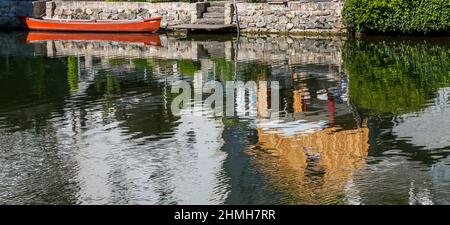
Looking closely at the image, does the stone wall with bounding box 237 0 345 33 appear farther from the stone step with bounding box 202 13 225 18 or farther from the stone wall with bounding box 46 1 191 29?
the stone wall with bounding box 46 1 191 29

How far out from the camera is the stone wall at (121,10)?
4203 centimetres

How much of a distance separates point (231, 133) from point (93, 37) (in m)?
23.5

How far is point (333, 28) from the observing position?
39.3 metres

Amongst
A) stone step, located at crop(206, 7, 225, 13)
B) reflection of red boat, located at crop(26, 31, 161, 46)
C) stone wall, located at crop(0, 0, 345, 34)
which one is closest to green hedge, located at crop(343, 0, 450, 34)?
stone wall, located at crop(0, 0, 345, 34)

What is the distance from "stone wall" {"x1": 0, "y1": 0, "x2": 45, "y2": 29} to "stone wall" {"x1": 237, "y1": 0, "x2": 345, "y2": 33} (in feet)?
33.9

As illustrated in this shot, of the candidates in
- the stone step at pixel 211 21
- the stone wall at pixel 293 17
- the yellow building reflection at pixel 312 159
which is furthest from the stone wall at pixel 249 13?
the yellow building reflection at pixel 312 159

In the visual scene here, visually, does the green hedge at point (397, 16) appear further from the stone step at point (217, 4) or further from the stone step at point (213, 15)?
the stone step at point (217, 4)

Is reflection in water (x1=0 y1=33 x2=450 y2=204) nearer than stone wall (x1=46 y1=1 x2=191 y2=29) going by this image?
Yes

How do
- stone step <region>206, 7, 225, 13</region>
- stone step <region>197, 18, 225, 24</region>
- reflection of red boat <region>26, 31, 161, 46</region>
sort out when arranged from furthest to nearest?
stone step <region>206, 7, 225, 13</region>
stone step <region>197, 18, 225, 24</region>
reflection of red boat <region>26, 31, 161, 46</region>

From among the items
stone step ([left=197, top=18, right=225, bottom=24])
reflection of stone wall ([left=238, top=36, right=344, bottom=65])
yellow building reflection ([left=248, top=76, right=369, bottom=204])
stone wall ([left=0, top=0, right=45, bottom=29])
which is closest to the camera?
yellow building reflection ([left=248, top=76, right=369, bottom=204])

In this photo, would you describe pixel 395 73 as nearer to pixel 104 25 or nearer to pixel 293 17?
pixel 293 17

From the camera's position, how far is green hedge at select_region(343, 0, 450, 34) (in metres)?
36.3

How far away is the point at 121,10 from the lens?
4372 cm
